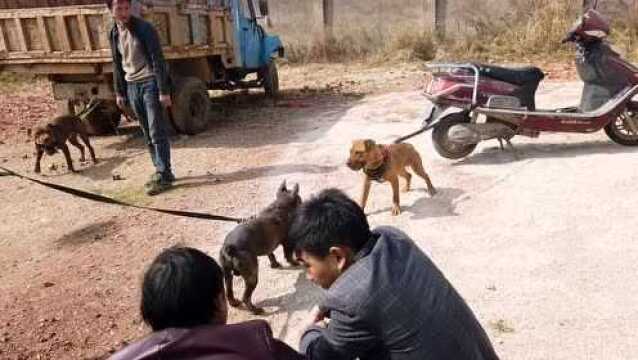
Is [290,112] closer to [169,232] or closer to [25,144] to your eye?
[25,144]

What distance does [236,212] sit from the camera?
17.8 feet

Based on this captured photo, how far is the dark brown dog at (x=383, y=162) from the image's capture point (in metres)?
4.60

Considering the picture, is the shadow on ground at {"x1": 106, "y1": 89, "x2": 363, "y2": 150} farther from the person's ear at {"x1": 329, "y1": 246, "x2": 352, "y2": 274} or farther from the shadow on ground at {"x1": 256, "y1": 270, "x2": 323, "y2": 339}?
the person's ear at {"x1": 329, "y1": 246, "x2": 352, "y2": 274}

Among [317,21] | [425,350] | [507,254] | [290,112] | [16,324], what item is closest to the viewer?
[425,350]

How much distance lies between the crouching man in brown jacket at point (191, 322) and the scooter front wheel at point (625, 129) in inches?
213

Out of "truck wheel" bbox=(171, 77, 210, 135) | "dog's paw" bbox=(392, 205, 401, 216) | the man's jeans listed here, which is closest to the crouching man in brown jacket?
"dog's paw" bbox=(392, 205, 401, 216)

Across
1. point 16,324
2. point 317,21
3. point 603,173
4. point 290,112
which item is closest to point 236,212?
point 16,324

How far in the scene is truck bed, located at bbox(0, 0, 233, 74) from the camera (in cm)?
734

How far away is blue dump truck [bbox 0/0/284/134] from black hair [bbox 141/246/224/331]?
6.18 m

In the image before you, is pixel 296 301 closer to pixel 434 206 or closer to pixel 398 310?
pixel 434 206

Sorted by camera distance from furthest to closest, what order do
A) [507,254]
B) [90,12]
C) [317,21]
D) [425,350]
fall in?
[317,21] < [90,12] < [507,254] < [425,350]

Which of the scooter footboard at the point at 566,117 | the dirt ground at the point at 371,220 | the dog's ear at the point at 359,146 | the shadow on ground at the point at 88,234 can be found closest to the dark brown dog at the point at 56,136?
the dirt ground at the point at 371,220

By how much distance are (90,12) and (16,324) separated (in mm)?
4682

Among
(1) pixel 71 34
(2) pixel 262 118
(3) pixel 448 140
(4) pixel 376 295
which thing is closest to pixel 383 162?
(3) pixel 448 140
